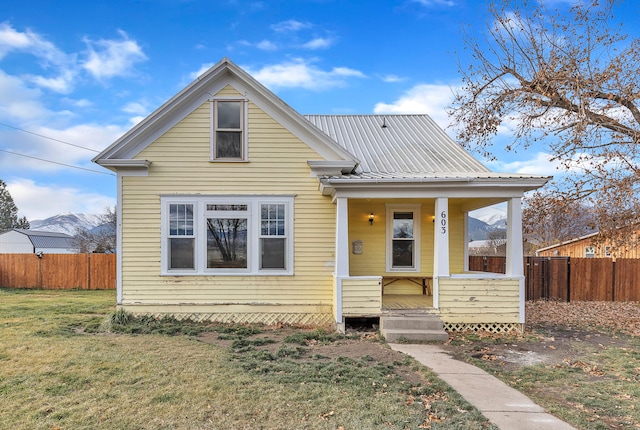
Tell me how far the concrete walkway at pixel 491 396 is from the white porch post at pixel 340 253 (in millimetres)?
1999

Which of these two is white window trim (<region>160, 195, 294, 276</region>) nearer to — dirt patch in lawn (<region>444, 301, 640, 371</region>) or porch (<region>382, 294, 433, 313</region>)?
porch (<region>382, 294, 433, 313</region>)

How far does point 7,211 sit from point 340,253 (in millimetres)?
55458

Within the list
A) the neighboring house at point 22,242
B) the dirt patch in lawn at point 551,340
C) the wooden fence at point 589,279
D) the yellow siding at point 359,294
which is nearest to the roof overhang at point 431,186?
the yellow siding at point 359,294

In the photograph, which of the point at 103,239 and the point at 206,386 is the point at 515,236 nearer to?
the point at 206,386

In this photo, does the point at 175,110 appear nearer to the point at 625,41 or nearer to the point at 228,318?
the point at 228,318

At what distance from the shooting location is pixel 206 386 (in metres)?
4.78

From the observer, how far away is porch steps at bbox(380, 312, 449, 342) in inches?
297

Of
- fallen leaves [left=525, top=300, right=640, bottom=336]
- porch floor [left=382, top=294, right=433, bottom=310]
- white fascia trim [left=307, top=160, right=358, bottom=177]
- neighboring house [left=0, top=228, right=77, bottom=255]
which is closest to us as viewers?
porch floor [left=382, top=294, right=433, bottom=310]

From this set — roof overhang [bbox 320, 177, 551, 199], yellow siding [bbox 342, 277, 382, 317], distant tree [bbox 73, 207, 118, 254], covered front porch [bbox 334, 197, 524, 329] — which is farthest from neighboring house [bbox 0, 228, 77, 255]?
roof overhang [bbox 320, 177, 551, 199]

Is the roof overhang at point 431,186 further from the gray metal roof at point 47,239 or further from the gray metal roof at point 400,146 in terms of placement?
the gray metal roof at point 47,239

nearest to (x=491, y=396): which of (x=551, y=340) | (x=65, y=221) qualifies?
(x=551, y=340)

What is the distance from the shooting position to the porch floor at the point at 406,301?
8.58m

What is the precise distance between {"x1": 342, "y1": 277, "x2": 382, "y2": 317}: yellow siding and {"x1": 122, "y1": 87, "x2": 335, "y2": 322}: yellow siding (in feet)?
3.09

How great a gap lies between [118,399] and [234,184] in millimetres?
5428
